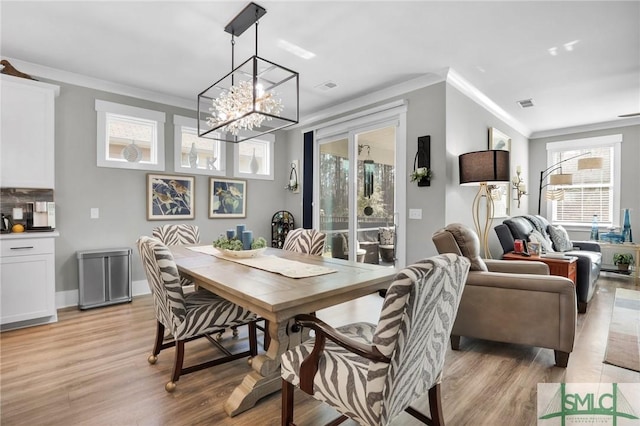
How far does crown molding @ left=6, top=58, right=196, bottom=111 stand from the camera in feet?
10.9

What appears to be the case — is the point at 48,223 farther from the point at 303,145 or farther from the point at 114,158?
the point at 303,145

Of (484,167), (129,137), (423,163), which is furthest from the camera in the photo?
(129,137)

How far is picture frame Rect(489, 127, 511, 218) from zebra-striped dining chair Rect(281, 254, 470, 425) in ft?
11.9

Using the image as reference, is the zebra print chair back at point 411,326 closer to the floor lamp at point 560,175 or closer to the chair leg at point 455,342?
the chair leg at point 455,342

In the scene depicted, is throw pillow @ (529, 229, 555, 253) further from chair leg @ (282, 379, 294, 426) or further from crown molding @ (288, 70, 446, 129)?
chair leg @ (282, 379, 294, 426)

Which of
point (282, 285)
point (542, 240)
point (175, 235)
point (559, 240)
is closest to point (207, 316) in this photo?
point (282, 285)

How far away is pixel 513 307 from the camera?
2.34 metres

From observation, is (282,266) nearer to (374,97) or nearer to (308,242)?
(308,242)

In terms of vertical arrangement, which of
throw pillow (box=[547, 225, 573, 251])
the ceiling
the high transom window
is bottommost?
throw pillow (box=[547, 225, 573, 251])

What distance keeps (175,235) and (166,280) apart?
5.61 ft

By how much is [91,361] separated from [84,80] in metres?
3.14

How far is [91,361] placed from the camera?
7.54 feet

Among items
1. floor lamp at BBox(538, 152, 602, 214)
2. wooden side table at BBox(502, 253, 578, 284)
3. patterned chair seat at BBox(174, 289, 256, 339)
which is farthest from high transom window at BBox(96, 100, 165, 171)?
floor lamp at BBox(538, 152, 602, 214)

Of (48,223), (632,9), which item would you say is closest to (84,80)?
(48,223)
